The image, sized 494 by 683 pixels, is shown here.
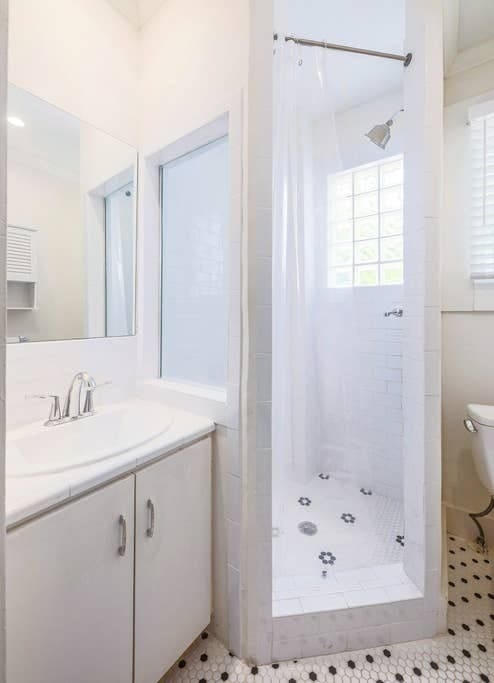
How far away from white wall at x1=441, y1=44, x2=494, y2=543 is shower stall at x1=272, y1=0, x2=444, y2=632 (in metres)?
0.25

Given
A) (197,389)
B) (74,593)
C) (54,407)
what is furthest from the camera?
(197,389)

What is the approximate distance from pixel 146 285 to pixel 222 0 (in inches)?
44.9

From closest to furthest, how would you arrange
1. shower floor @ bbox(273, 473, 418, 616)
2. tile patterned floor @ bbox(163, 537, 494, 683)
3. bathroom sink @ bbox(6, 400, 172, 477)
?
bathroom sink @ bbox(6, 400, 172, 477) < tile patterned floor @ bbox(163, 537, 494, 683) < shower floor @ bbox(273, 473, 418, 616)

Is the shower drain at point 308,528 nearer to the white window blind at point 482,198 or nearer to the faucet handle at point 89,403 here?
the faucet handle at point 89,403

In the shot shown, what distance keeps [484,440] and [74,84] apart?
2342 millimetres

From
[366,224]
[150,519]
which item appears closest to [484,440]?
[366,224]

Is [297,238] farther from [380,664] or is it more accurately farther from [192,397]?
[380,664]

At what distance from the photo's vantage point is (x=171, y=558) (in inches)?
39.4

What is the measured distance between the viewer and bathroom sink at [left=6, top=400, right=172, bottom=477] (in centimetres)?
81

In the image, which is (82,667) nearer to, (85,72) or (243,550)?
(243,550)

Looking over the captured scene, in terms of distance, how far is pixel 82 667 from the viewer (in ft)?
2.51

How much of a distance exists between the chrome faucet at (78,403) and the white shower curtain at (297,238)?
75 centimetres

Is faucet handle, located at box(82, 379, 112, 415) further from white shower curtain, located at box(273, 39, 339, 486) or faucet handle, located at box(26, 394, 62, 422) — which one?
white shower curtain, located at box(273, 39, 339, 486)

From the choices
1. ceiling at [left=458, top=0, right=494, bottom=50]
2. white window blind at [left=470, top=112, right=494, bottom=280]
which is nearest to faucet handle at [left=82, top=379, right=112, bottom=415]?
white window blind at [left=470, top=112, right=494, bottom=280]
